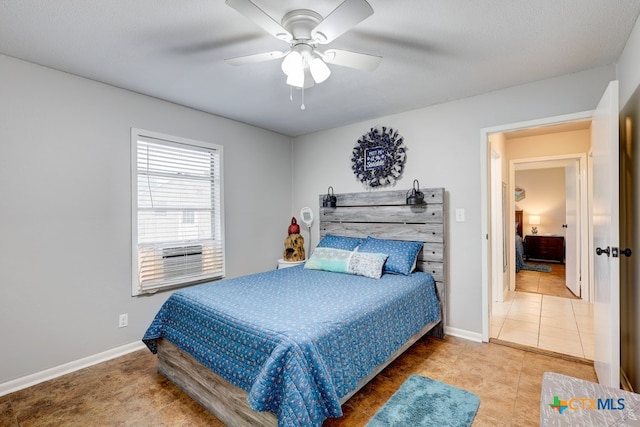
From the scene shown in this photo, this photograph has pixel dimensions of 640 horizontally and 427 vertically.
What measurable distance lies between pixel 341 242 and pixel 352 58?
210 centimetres

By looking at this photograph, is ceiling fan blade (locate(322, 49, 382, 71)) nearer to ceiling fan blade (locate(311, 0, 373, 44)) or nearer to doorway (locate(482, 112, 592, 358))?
ceiling fan blade (locate(311, 0, 373, 44))

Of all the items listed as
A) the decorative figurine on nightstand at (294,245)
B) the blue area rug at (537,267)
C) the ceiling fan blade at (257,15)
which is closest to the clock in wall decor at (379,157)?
the decorative figurine on nightstand at (294,245)

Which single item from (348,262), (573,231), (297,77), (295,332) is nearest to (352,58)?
(297,77)

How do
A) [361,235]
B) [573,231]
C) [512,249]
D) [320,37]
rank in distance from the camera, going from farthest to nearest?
[512,249] < [573,231] < [361,235] < [320,37]

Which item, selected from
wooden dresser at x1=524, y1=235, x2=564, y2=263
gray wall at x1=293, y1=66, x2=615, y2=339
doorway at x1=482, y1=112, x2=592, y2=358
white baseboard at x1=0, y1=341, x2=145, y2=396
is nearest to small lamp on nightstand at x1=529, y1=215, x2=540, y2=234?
wooden dresser at x1=524, y1=235, x2=564, y2=263

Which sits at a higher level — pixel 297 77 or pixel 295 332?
pixel 297 77

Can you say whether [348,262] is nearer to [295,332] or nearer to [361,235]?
[361,235]

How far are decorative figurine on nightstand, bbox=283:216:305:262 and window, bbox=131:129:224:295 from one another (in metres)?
0.88

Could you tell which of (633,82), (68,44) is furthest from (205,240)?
(633,82)

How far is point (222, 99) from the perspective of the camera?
303cm

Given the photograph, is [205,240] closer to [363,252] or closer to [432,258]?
[363,252]

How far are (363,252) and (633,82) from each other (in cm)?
232

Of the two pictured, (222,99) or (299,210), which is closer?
(222,99)

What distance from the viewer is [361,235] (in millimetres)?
3668
